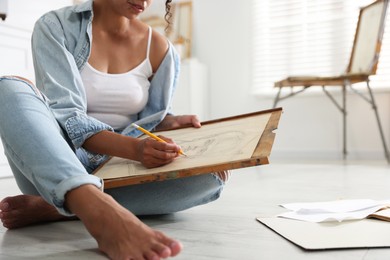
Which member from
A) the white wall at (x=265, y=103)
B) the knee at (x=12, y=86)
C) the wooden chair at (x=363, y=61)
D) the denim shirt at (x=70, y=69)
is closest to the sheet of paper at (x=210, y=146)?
the denim shirt at (x=70, y=69)

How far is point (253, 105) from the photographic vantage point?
3572 millimetres

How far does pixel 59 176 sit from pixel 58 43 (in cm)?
44

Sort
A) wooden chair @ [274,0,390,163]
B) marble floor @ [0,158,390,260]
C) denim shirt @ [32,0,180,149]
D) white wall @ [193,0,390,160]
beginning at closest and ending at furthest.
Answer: marble floor @ [0,158,390,260], denim shirt @ [32,0,180,149], wooden chair @ [274,0,390,163], white wall @ [193,0,390,160]

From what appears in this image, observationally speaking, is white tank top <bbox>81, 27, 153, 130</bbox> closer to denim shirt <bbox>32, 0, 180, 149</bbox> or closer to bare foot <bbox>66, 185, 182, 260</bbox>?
denim shirt <bbox>32, 0, 180, 149</bbox>

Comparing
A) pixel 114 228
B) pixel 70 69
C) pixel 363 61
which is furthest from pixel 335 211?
pixel 363 61

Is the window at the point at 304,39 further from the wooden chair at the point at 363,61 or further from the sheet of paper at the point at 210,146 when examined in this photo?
the sheet of paper at the point at 210,146

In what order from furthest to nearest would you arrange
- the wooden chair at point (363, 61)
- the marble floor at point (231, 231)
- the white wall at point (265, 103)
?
the white wall at point (265, 103)
the wooden chair at point (363, 61)
the marble floor at point (231, 231)

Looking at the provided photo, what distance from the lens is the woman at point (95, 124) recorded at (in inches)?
28.9

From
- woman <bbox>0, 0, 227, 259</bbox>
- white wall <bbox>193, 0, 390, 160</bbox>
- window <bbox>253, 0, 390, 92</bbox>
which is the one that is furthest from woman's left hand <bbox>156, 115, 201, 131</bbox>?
window <bbox>253, 0, 390, 92</bbox>

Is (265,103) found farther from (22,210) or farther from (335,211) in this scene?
(22,210)

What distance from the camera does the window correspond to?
3213mm

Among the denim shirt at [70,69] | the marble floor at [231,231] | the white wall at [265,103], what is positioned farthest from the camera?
the white wall at [265,103]

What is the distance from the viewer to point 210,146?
98cm

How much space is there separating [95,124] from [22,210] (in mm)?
292
